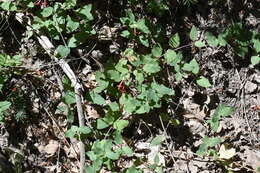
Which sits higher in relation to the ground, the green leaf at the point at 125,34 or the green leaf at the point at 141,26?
the green leaf at the point at 141,26

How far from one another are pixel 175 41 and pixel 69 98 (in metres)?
0.84

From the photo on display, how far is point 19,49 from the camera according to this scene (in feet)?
10.2

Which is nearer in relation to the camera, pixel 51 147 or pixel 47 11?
pixel 47 11

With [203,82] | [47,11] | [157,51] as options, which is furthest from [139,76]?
[47,11]

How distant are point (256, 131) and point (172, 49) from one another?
841mm

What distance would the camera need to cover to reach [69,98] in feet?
9.58

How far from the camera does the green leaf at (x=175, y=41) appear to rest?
9.67ft

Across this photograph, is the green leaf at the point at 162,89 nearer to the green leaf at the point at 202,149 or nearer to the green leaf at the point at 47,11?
the green leaf at the point at 202,149

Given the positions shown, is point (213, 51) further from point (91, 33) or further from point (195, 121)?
point (91, 33)

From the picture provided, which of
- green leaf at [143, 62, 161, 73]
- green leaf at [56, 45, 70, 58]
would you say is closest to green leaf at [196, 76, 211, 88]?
green leaf at [143, 62, 161, 73]

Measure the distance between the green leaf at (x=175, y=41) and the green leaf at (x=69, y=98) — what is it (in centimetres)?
78

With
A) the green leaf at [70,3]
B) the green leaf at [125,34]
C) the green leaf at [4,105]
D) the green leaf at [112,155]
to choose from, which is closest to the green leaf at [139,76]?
the green leaf at [125,34]

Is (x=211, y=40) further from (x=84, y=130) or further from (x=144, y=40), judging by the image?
(x=84, y=130)

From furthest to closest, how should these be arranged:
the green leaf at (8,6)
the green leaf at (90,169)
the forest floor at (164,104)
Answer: the forest floor at (164,104) < the green leaf at (8,6) < the green leaf at (90,169)
